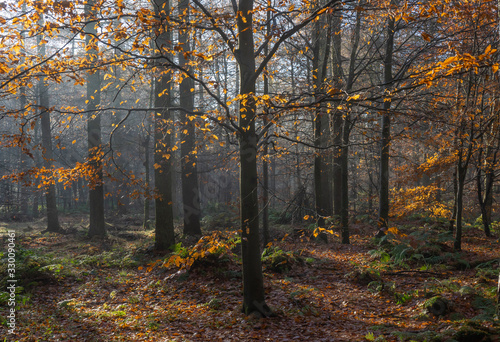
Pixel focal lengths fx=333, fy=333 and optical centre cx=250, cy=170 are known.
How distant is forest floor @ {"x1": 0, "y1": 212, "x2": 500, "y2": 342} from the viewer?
5.11 m

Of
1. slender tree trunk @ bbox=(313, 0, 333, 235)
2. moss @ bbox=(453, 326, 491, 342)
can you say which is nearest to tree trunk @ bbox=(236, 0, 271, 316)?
moss @ bbox=(453, 326, 491, 342)

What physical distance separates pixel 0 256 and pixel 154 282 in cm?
379

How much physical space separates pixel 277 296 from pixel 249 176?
2.71 m

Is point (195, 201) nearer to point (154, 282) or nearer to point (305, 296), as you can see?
point (154, 282)

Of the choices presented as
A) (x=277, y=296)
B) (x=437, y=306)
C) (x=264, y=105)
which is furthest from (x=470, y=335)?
(x=264, y=105)

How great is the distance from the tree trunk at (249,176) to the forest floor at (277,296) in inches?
20.1

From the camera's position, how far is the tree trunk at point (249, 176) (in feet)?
18.2

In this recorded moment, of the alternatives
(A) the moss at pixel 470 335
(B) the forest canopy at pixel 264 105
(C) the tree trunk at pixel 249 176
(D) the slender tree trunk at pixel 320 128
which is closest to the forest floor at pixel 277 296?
(A) the moss at pixel 470 335

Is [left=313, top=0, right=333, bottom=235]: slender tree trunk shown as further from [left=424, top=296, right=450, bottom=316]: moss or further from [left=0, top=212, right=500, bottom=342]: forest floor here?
[left=424, top=296, right=450, bottom=316]: moss

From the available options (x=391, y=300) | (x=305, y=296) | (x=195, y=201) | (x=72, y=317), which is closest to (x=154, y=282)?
(x=72, y=317)

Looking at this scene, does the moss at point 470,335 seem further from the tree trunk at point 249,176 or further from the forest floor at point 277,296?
the tree trunk at point 249,176

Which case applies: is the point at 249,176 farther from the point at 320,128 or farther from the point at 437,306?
the point at 320,128

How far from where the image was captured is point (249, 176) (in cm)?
561

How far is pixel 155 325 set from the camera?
219 inches
